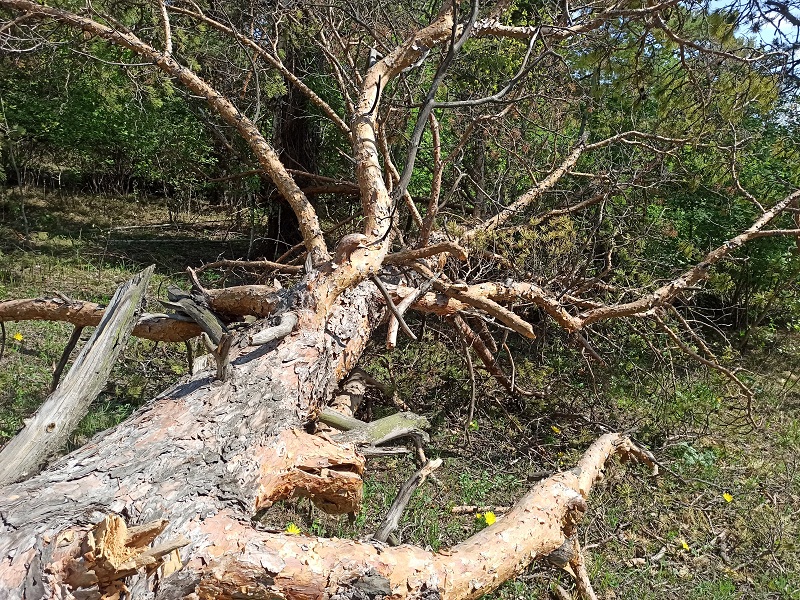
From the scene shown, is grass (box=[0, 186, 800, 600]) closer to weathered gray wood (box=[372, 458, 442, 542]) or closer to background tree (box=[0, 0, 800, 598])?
background tree (box=[0, 0, 800, 598])

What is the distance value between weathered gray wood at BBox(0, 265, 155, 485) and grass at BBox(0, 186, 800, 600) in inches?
47.2

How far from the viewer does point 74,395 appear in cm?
195

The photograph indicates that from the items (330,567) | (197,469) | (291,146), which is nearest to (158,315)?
(197,469)

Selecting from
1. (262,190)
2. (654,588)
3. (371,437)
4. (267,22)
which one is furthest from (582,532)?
(262,190)

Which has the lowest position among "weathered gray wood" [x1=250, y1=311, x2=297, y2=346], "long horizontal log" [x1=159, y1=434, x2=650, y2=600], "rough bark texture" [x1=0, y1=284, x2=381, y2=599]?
"long horizontal log" [x1=159, y1=434, x2=650, y2=600]

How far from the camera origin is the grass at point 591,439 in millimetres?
2865

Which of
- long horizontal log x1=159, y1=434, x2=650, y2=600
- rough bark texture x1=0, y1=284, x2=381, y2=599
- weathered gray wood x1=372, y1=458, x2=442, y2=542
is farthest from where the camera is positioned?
weathered gray wood x1=372, y1=458, x2=442, y2=542

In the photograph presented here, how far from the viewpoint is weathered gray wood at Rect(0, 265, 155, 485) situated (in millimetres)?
1745

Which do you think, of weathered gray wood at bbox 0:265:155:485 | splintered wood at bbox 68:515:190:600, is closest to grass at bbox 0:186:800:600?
weathered gray wood at bbox 0:265:155:485

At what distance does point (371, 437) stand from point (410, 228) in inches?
134

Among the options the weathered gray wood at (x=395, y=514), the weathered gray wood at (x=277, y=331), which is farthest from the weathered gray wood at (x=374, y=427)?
the weathered gray wood at (x=277, y=331)

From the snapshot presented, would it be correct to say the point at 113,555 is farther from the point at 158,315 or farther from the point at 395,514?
the point at 158,315

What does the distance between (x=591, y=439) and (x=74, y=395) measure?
3.07 metres

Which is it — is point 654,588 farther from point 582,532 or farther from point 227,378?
Answer: point 227,378
